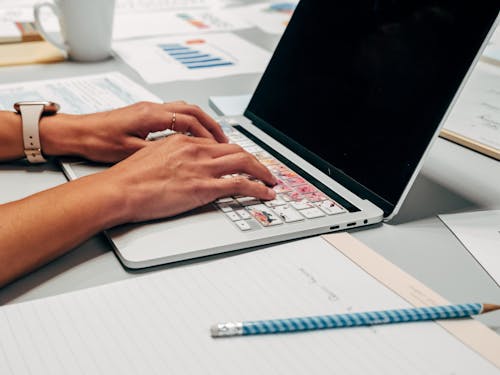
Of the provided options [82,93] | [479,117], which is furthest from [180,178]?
[479,117]

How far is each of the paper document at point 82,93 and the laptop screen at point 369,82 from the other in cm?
24

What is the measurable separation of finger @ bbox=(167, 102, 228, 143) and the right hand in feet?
0.29

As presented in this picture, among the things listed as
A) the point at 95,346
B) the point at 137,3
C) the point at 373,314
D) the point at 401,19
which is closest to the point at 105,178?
the point at 95,346

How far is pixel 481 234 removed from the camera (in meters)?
0.65

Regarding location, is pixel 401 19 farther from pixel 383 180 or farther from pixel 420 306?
pixel 420 306

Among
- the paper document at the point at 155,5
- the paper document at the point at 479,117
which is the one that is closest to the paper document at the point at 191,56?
the paper document at the point at 155,5

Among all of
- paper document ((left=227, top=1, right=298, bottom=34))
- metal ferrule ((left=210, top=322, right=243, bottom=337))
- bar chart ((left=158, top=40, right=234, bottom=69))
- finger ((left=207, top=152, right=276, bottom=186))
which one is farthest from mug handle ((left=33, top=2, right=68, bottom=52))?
metal ferrule ((left=210, top=322, right=243, bottom=337))

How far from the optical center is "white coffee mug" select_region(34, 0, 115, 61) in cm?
111

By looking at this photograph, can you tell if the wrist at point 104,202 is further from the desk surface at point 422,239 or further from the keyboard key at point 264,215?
the keyboard key at point 264,215

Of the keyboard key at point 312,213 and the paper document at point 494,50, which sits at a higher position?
the paper document at point 494,50

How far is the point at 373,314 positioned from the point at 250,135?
43 cm

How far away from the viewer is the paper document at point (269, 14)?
1.54 metres

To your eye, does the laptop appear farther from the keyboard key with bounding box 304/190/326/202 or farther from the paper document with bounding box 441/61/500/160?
the paper document with bounding box 441/61/500/160

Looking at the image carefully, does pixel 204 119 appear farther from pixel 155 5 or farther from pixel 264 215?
pixel 155 5
